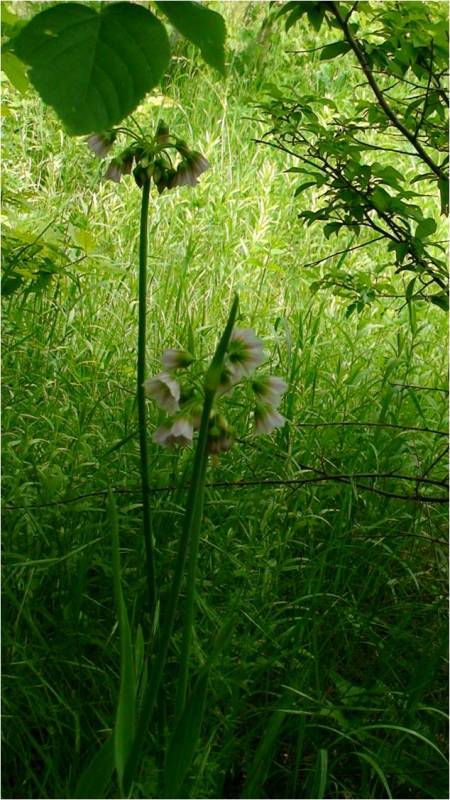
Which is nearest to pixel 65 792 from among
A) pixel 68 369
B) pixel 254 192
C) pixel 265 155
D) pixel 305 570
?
pixel 305 570

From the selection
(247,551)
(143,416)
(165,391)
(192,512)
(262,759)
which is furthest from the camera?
(247,551)

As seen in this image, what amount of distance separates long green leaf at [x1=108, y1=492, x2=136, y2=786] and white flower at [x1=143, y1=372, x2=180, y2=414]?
123 millimetres

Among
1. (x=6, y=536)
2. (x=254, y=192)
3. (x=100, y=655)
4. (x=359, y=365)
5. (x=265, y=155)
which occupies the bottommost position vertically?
(x=100, y=655)

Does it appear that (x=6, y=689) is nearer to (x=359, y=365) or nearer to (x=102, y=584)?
(x=102, y=584)

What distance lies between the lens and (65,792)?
1271mm

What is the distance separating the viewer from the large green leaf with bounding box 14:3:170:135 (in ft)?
2.35

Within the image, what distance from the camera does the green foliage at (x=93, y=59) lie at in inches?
28.2

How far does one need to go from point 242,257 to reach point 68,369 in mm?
998

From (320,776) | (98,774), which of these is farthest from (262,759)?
(98,774)

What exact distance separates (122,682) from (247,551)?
65 cm

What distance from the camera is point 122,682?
0.99 meters

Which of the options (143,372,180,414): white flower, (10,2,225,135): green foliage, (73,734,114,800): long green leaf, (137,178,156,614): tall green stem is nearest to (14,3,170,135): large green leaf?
(10,2,225,135): green foliage

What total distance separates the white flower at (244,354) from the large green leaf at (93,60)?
0.32m

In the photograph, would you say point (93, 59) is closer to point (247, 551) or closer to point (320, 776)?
point (320, 776)
